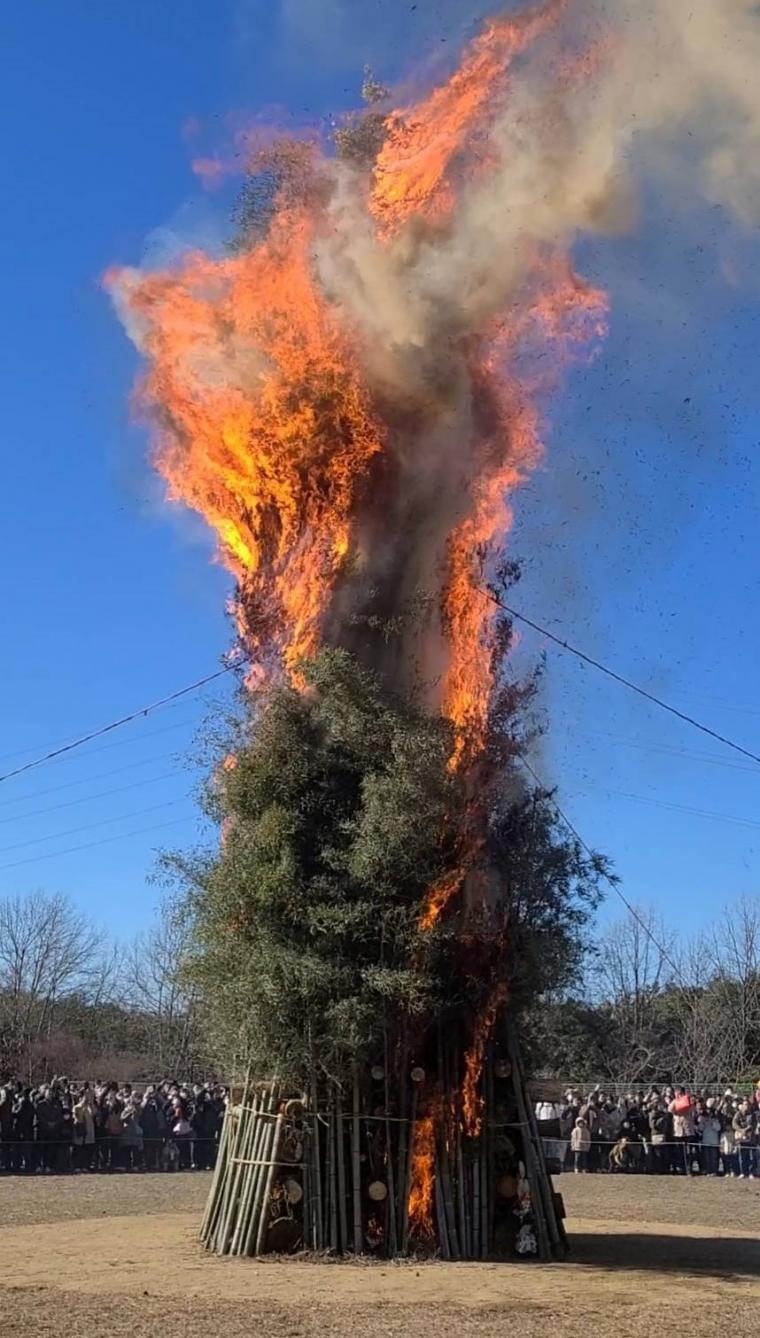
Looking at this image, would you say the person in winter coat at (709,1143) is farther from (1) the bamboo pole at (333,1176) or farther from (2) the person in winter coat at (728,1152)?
(1) the bamboo pole at (333,1176)

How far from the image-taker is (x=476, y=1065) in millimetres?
17000

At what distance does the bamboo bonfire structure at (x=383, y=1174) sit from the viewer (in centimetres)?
1666

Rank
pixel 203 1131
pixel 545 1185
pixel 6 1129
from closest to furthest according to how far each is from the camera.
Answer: pixel 545 1185, pixel 6 1129, pixel 203 1131

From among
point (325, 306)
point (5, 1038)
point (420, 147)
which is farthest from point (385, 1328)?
point (5, 1038)

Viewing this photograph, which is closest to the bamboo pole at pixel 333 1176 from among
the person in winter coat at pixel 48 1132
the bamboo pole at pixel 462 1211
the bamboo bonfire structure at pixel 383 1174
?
the bamboo bonfire structure at pixel 383 1174

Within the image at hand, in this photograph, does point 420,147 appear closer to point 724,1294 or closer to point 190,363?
point 190,363

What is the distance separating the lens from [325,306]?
18.5 metres

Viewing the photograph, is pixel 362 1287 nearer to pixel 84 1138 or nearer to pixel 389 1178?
pixel 389 1178

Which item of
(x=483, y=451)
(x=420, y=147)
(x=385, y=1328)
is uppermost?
(x=420, y=147)

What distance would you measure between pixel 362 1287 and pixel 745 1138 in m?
23.3

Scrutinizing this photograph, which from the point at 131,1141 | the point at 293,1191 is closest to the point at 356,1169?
the point at 293,1191

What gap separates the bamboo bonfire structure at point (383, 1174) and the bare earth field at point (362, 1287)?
1.65 feet

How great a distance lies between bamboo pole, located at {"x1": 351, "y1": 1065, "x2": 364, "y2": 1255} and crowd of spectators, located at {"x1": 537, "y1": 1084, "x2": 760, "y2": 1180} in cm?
1922

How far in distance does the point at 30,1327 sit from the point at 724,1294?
24.8 ft
